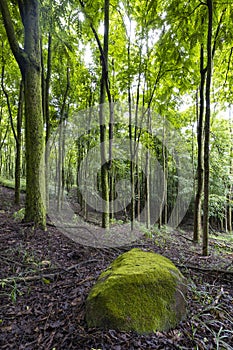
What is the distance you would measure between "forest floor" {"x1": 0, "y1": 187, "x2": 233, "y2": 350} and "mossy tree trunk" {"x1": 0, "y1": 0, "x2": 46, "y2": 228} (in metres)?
0.62

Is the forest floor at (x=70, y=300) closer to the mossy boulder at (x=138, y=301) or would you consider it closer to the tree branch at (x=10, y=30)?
the mossy boulder at (x=138, y=301)

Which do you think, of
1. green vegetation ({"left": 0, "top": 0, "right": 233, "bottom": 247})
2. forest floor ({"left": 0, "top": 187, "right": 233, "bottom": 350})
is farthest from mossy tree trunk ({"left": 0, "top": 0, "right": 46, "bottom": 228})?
forest floor ({"left": 0, "top": 187, "right": 233, "bottom": 350})

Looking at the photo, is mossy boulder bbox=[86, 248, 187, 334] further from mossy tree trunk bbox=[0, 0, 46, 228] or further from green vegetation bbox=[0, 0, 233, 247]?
mossy tree trunk bbox=[0, 0, 46, 228]

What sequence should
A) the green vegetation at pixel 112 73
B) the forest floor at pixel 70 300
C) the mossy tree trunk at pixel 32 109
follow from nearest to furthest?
the forest floor at pixel 70 300 → the green vegetation at pixel 112 73 → the mossy tree trunk at pixel 32 109

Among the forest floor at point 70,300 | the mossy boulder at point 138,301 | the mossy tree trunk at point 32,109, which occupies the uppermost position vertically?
the mossy tree trunk at point 32,109

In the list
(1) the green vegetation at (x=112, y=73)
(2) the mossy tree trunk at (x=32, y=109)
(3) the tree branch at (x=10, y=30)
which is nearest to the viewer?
(1) the green vegetation at (x=112, y=73)

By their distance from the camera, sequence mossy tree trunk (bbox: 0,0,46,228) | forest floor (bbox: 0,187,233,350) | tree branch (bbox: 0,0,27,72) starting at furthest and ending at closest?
mossy tree trunk (bbox: 0,0,46,228) → tree branch (bbox: 0,0,27,72) → forest floor (bbox: 0,187,233,350)

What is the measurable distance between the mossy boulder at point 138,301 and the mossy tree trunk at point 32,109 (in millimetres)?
2791

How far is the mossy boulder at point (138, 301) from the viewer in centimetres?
174

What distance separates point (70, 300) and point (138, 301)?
0.85 metres

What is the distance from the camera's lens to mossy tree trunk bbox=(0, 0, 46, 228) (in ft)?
14.1

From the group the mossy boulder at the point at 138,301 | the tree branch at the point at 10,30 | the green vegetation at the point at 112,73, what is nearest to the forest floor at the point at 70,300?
the mossy boulder at the point at 138,301

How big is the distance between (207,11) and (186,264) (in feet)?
14.0

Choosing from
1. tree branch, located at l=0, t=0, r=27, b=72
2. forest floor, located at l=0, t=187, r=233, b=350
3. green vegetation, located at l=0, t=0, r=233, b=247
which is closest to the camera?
forest floor, located at l=0, t=187, r=233, b=350
